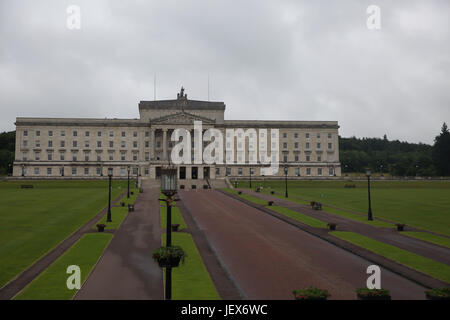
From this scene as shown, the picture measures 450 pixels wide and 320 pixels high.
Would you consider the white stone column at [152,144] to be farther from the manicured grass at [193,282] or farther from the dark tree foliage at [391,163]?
the manicured grass at [193,282]

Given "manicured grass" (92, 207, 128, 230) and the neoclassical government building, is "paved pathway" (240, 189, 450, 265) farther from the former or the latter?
the neoclassical government building

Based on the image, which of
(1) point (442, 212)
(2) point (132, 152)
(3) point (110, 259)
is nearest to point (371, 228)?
(1) point (442, 212)

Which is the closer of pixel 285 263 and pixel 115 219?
pixel 285 263

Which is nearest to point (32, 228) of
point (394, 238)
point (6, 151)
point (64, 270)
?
point (64, 270)

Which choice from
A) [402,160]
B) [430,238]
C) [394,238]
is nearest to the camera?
[430,238]

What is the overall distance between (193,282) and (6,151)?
14994 centimetres

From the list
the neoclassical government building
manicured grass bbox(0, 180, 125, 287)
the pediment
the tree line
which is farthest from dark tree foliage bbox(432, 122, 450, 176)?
manicured grass bbox(0, 180, 125, 287)

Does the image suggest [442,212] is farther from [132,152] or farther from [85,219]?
[132,152]

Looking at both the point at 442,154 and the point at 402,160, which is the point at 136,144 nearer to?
the point at 442,154

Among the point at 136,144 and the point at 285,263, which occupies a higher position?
the point at 136,144

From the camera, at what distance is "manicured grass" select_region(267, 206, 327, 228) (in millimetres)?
33500

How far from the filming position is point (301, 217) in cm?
3791

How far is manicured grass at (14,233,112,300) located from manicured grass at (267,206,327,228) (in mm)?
18349
